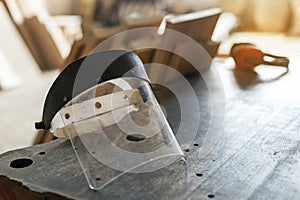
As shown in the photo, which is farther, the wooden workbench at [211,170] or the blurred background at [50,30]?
the blurred background at [50,30]

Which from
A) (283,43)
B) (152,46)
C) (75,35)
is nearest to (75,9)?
(75,35)

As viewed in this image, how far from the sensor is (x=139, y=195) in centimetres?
88

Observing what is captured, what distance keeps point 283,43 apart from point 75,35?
230 cm

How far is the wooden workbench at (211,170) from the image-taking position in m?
0.89

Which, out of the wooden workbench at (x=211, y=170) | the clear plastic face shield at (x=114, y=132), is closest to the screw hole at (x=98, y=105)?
the clear plastic face shield at (x=114, y=132)

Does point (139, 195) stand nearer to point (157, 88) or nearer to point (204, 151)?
point (204, 151)

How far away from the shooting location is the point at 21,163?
3.45 ft

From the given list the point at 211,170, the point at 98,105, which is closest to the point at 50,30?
the point at 98,105

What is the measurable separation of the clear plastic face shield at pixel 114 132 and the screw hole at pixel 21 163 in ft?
0.33

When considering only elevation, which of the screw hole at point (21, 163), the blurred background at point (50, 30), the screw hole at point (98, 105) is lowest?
the blurred background at point (50, 30)

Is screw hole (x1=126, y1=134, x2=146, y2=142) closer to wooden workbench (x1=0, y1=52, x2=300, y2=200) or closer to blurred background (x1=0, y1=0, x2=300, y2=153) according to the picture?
wooden workbench (x1=0, y1=52, x2=300, y2=200)

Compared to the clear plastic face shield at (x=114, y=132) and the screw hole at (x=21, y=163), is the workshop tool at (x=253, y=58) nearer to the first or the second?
the clear plastic face shield at (x=114, y=132)

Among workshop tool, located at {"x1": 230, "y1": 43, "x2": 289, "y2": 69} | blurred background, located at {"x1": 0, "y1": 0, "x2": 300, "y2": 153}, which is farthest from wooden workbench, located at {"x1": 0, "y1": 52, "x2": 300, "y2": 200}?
blurred background, located at {"x1": 0, "y1": 0, "x2": 300, "y2": 153}

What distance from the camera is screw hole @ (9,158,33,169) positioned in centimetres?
104
